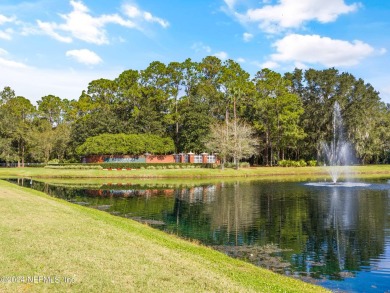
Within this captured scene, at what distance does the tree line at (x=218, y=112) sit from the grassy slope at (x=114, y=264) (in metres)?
68.0

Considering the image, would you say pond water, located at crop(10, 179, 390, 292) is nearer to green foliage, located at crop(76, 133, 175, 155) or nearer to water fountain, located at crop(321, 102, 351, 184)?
green foliage, located at crop(76, 133, 175, 155)

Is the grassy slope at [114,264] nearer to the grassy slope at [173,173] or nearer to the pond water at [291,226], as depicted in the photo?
the pond water at [291,226]

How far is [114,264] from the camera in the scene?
11125mm

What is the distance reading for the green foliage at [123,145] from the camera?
87.5 meters

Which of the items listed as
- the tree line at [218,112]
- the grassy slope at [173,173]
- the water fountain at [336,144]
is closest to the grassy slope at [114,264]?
the grassy slope at [173,173]

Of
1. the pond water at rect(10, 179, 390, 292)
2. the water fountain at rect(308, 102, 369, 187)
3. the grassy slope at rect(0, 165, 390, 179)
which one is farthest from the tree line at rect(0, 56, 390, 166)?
the pond water at rect(10, 179, 390, 292)

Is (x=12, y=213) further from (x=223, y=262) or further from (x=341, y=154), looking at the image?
(x=341, y=154)

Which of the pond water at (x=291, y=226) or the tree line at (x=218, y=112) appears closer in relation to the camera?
the pond water at (x=291, y=226)

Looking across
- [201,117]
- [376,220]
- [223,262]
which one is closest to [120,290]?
[223,262]

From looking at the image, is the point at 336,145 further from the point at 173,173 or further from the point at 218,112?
the point at 173,173

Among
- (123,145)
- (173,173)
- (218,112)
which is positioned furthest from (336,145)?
(123,145)

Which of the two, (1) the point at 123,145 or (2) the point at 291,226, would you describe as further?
(1) the point at 123,145

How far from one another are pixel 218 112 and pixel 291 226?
72.7m

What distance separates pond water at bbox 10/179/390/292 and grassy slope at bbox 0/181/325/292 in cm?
283
